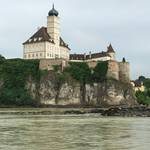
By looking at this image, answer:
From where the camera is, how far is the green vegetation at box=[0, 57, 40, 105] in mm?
98688

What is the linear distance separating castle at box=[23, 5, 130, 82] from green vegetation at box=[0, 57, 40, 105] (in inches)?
82.7

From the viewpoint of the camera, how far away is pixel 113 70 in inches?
4082

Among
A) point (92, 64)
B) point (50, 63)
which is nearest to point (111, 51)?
point (92, 64)

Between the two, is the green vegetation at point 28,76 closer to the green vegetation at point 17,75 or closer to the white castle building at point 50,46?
the green vegetation at point 17,75

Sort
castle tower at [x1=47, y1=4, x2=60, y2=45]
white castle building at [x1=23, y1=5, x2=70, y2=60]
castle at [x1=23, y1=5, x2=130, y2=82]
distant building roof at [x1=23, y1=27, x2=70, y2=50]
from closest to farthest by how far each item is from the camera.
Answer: castle at [x1=23, y1=5, x2=130, y2=82] < distant building roof at [x1=23, y1=27, x2=70, y2=50] < white castle building at [x1=23, y1=5, x2=70, y2=60] < castle tower at [x1=47, y1=4, x2=60, y2=45]

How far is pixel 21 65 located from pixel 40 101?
8953 mm

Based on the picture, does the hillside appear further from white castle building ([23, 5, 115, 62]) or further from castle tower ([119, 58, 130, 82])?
white castle building ([23, 5, 115, 62])

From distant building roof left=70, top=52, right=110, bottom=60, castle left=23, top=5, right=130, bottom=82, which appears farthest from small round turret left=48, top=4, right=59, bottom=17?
distant building roof left=70, top=52, right=110, bottom=60

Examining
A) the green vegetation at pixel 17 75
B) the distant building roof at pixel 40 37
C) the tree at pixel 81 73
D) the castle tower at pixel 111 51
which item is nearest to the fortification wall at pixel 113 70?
the tree at pixel 81 73

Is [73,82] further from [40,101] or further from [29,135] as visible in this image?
[29,135]

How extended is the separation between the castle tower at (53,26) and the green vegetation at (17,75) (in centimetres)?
891

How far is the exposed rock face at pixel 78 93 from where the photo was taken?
9888 centimetres

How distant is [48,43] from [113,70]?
1443cm

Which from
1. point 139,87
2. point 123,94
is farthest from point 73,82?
point 139,87
